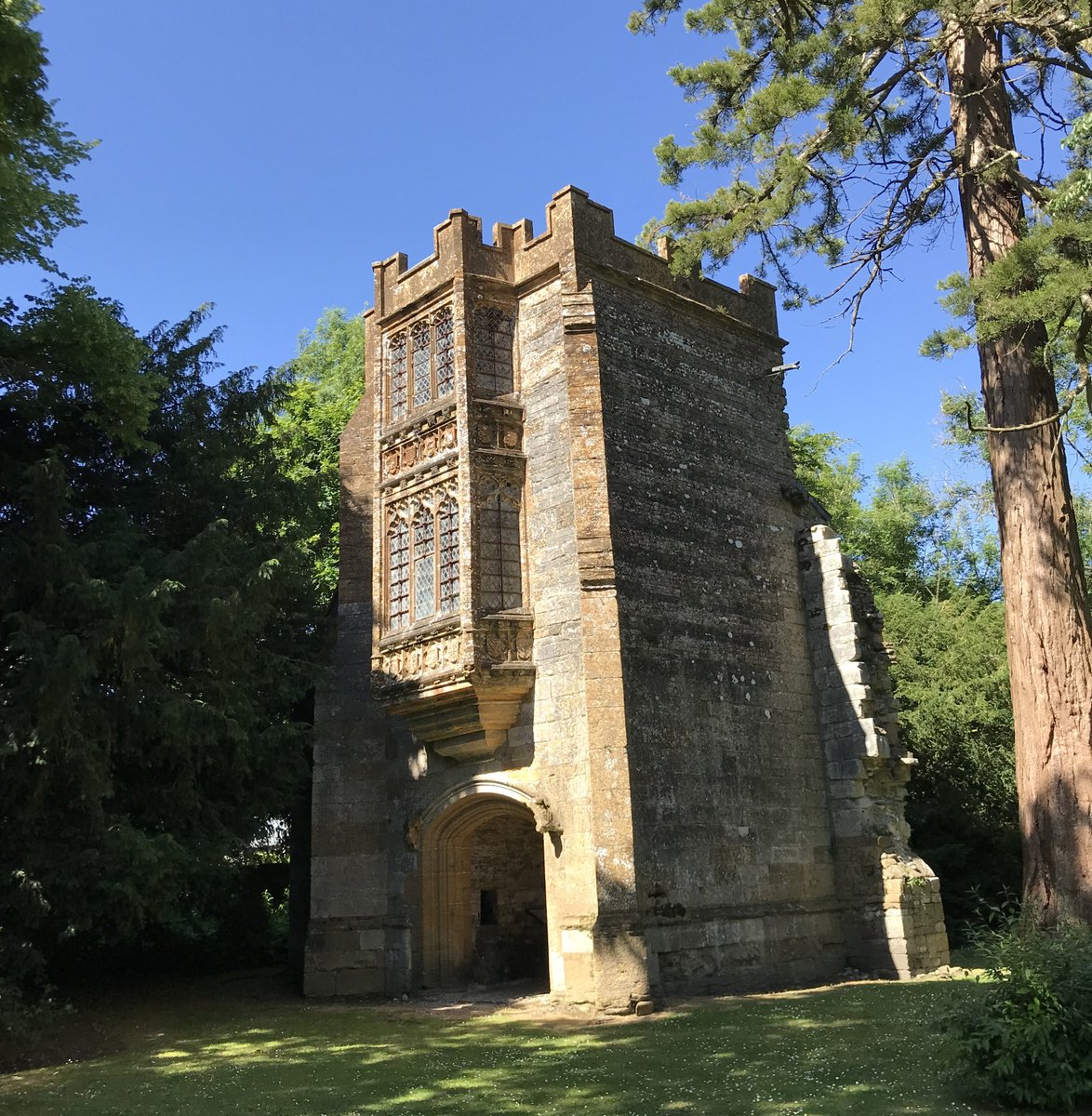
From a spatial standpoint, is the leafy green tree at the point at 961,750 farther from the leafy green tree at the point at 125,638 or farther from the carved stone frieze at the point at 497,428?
the leafy green tree at the point at 125,638

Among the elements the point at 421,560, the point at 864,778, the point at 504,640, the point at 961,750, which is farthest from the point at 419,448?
the point at 961,750

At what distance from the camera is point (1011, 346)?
1093 cm

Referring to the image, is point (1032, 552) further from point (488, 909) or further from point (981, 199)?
point (488, 909)

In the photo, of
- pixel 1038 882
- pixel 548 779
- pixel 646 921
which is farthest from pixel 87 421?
pixel 1038 882

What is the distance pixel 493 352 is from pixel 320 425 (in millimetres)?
11929

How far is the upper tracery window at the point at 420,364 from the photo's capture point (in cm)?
1586

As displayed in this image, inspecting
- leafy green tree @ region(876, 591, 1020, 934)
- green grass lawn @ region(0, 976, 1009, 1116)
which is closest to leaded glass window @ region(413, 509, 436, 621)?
green grass lawn @ region(0, 976, 1009, 1116)

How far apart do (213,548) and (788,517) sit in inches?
356

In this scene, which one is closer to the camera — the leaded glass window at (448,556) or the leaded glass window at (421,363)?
the leaded glass window at (448,556)

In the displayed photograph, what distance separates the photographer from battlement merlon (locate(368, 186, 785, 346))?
1540 centimetres

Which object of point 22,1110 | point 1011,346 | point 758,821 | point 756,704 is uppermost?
point 1011,346

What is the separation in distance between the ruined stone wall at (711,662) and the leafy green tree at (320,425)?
574 cm

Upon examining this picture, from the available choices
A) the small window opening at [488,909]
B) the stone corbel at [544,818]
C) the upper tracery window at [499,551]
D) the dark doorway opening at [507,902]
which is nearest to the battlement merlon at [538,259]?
the upper tracery window at [499,551]

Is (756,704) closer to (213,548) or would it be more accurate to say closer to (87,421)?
(213,548)
